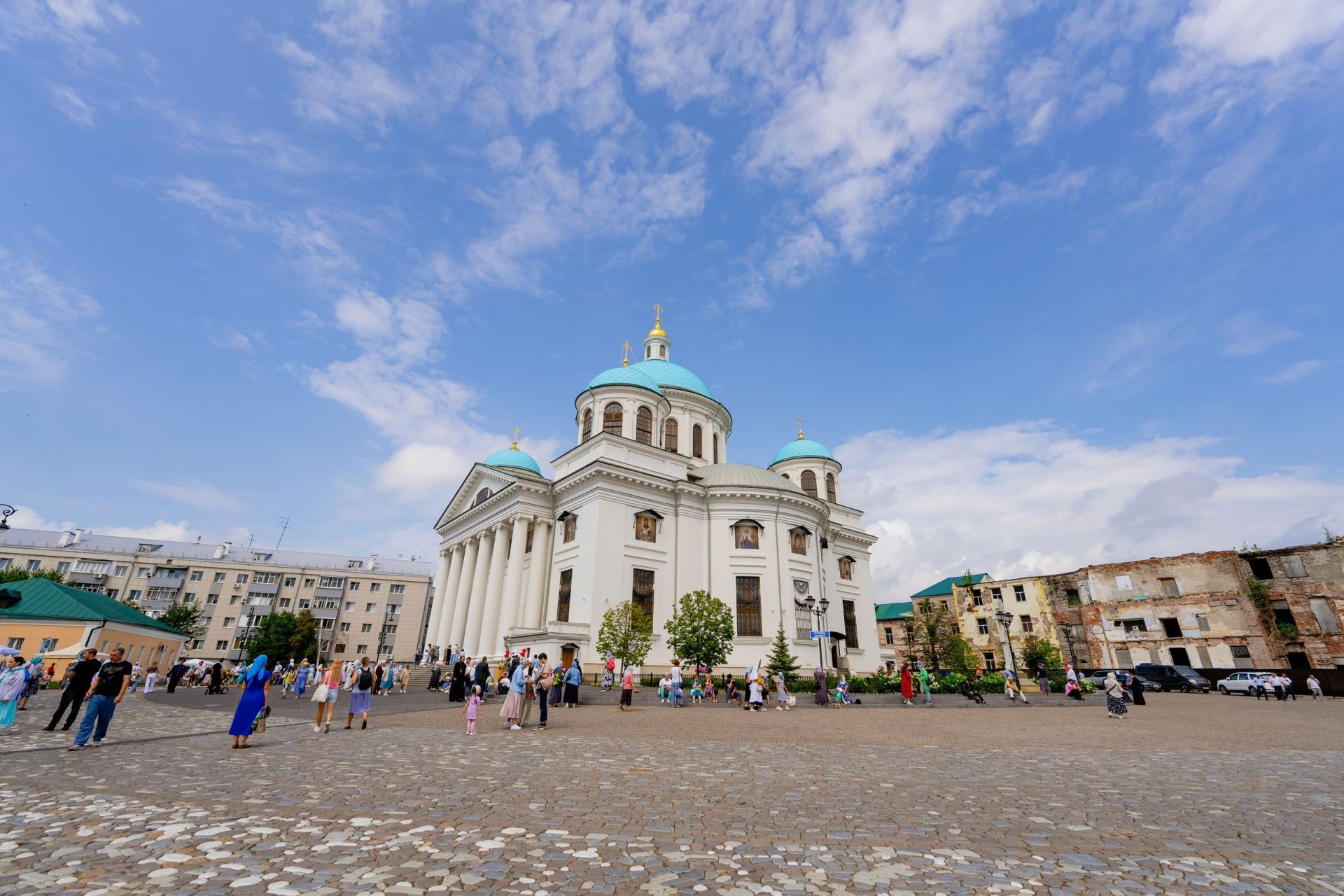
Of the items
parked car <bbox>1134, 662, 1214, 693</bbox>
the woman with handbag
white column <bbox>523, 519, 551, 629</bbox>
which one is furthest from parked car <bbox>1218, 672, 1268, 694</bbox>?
the woman with handbag

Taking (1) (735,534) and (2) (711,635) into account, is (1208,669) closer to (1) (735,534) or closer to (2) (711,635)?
(1) (735,534)

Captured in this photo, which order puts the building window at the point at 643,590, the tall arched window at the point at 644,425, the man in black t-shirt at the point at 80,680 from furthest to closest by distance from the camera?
1. the tall arched window at the point at 644,425
2. the building window at the point at 643,590
3. the man in black t-shirt at the point at 80,680

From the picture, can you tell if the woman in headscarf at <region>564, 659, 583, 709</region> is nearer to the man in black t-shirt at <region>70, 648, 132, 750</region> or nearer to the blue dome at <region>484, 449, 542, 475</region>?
the man in black t-shirt at <region>70, 648, 132, 750</region>

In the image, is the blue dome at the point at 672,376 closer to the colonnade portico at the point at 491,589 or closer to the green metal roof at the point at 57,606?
the colonnade portico at the point at 491,589

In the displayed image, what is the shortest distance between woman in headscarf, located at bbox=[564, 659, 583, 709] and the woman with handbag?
841cm

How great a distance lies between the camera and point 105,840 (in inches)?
194

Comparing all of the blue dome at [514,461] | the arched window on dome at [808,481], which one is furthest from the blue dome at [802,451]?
the blue dome at [514,461]

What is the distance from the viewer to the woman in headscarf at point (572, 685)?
20812mm

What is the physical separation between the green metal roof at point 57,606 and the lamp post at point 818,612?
37520mm

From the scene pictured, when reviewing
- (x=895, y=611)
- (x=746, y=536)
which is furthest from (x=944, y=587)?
(x=746, y=536)

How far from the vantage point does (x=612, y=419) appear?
40625mm

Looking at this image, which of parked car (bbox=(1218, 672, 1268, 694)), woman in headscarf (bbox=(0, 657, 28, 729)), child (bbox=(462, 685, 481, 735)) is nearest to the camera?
woman in headscarf (bbox=(0, 657, 28, 729))

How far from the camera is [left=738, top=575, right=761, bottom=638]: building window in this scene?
34.9 metres

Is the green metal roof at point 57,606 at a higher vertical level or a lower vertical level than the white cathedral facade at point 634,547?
lower
